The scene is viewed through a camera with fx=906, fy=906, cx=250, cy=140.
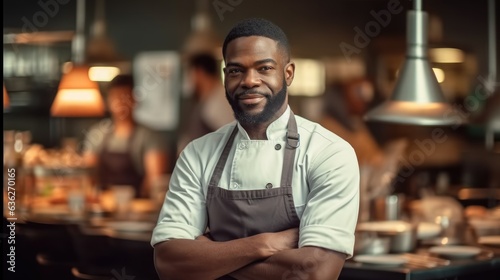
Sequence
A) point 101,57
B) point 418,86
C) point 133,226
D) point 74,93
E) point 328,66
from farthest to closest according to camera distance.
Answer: point 328,66 → point 101,57 → point 74,93 → point 133,226 → point 418,86

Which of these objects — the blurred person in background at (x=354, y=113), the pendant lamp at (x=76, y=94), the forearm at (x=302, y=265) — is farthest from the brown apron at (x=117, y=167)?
the forearm at (x=302, y=265)

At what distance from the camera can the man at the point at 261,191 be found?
5.26 feet

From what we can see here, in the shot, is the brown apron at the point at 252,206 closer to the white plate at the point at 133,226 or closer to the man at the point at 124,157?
the white plate at the point at 133,226

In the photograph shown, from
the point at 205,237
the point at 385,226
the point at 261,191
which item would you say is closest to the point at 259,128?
the point at 261,191

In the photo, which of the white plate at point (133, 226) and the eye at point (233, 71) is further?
the white plate at point (133, 226)

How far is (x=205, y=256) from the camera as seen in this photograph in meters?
1.71

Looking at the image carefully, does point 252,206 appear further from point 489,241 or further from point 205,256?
point 489,241

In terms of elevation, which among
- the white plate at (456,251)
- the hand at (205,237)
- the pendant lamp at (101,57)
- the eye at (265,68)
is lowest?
the white plate at (456,251)

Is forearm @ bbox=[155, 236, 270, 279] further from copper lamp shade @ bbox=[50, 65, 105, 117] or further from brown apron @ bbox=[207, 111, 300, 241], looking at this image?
copper lamp shade @ bbox=[50, 65, 105, 117]

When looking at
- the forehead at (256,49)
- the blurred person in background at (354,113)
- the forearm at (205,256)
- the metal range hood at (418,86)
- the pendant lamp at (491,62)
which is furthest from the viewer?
the pendant lamp at (491,62)

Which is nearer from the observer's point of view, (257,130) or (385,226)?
(257,130)

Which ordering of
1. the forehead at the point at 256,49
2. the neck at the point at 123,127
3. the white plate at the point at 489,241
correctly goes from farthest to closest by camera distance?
the neck at the point at 123,127
the white plate at the point at 489,241
the forehead at the point at 256,49

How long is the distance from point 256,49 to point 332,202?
306 mm

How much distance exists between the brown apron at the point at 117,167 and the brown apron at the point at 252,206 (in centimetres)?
385
